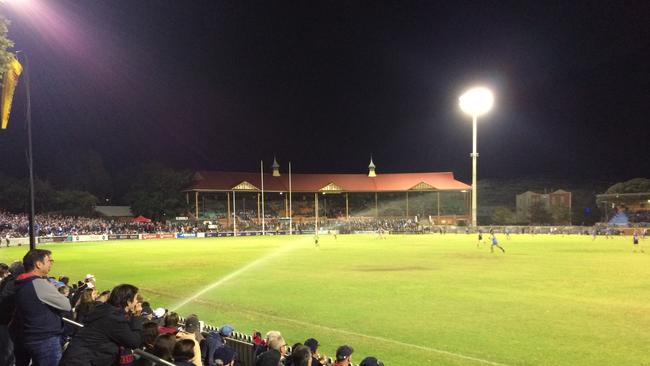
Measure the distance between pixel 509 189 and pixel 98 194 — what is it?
90.1m

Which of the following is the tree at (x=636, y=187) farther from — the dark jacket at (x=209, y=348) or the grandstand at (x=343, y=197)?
the dark jacket at (x=209, y=348)

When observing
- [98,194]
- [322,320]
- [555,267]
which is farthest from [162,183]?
[322,320]

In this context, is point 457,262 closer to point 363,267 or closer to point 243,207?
point 363,267

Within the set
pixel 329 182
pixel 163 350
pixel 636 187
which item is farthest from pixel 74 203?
pixel 636 187

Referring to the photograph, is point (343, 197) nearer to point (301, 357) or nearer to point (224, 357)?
point (301, 357)

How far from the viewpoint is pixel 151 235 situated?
68688mm

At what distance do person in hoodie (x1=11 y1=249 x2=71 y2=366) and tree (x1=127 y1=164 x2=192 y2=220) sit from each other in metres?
78.2

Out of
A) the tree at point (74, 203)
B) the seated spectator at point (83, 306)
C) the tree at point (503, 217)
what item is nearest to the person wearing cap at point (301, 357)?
the seated spectator at point (83, 306)

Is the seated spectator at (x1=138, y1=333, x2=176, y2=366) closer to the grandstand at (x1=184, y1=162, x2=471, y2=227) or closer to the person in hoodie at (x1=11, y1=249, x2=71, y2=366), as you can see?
the person in hoodie at (x1=11, y1=249, x2=71, y2=366)

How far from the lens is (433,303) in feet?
53.9

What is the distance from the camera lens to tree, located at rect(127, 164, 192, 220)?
81.9 meters

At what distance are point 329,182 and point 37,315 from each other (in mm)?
85653

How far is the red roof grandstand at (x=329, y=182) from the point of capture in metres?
84.4

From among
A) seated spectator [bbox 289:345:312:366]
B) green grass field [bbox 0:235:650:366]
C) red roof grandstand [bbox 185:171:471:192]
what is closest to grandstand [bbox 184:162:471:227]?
red roof grandstand [bbox 185:171:471:192]
